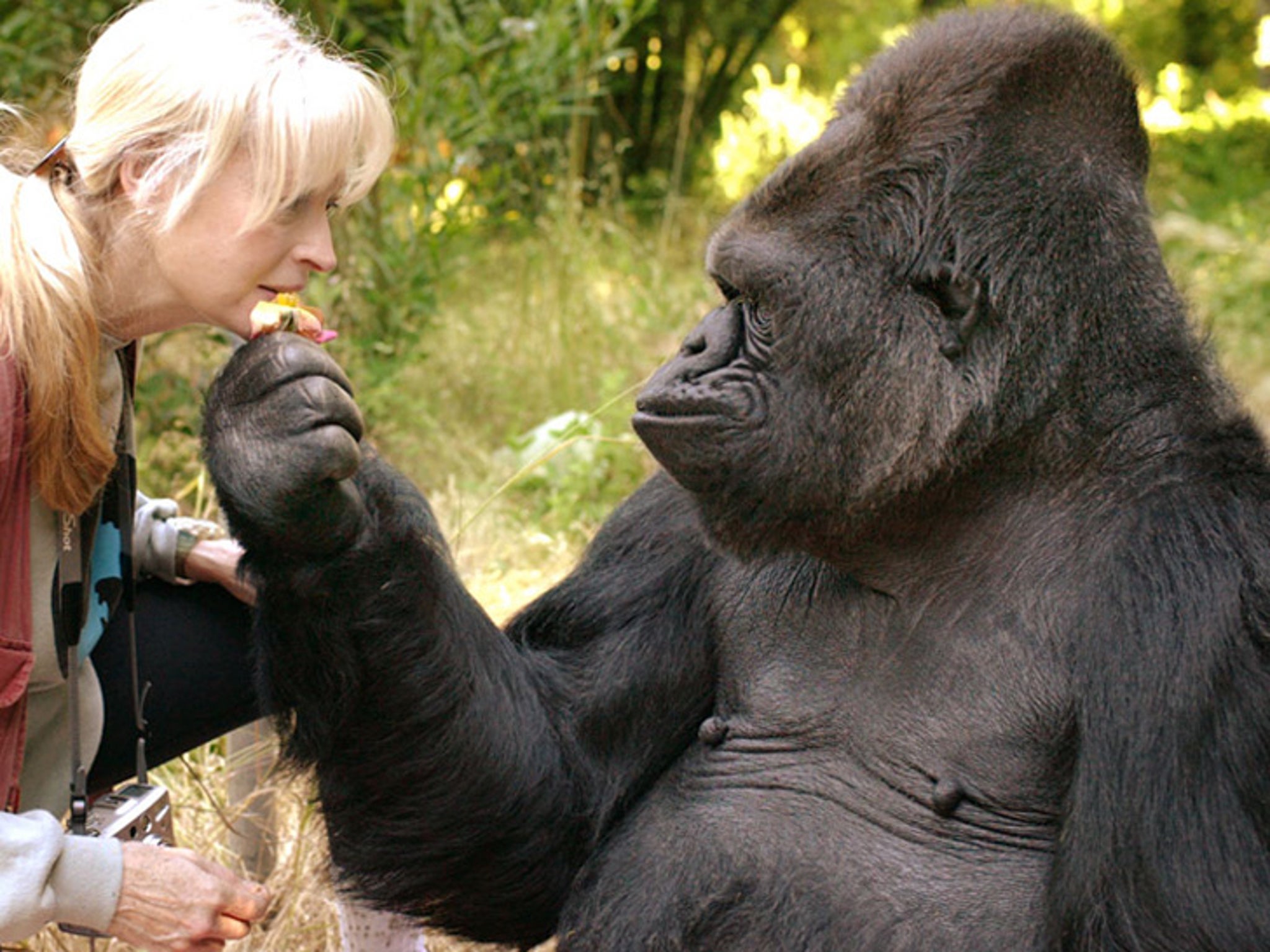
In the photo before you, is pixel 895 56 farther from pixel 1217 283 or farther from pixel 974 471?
pixel 1217 283

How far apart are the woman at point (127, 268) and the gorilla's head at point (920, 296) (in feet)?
2.03

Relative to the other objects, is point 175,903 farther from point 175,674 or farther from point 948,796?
point 948,796

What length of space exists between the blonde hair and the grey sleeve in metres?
0.48

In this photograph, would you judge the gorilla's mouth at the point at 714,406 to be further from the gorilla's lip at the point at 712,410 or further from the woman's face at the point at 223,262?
the woman's face at the point at 223,262

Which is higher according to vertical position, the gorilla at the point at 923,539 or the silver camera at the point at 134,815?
the gorilla at the point at 923,539

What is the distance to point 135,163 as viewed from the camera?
2277 mm

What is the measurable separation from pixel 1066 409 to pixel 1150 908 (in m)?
0.65

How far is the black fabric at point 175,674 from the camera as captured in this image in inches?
107

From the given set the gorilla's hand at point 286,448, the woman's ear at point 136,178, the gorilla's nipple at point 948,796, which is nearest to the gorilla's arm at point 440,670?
the gorilla's hand at point 286,448

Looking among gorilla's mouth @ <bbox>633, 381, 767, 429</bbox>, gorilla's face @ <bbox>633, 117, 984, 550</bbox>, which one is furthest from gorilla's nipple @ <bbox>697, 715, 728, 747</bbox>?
gorilla's mouth @ <bbox>633, 381, 767, 429</bbox>

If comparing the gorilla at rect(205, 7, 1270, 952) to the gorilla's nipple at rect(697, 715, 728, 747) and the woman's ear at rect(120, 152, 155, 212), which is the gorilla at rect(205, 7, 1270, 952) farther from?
the woman's ear at rect(120, 152, 155, 212)

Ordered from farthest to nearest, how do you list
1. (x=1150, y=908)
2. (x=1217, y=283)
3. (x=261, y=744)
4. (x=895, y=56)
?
(x=1217, y=283)
(x=261, y=744)
(x=895, y=56)
(x=1150, y=908)

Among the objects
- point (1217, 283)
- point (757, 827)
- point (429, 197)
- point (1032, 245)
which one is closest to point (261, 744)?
point (757, 827)

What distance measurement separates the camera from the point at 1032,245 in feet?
7.01
